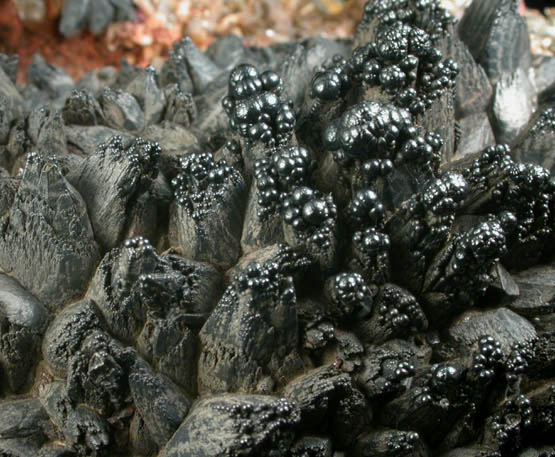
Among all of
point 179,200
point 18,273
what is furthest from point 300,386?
point 18,273

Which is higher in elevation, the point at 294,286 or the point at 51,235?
the point at 51,235

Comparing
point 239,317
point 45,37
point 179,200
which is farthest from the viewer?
point 45,37

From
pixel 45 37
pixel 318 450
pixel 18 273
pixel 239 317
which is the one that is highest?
pixel 45 37

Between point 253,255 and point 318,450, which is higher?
point 253,255

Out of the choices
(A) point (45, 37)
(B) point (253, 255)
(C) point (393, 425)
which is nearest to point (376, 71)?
(B) point (253, 255)

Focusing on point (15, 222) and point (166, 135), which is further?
point (166, 135)

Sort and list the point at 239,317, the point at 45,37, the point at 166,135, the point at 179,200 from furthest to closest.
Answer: the point at 45,37 < the point at 166,135 < the point at 179,200 < the point at 239,317

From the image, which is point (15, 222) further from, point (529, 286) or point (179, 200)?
point (529, 286)
